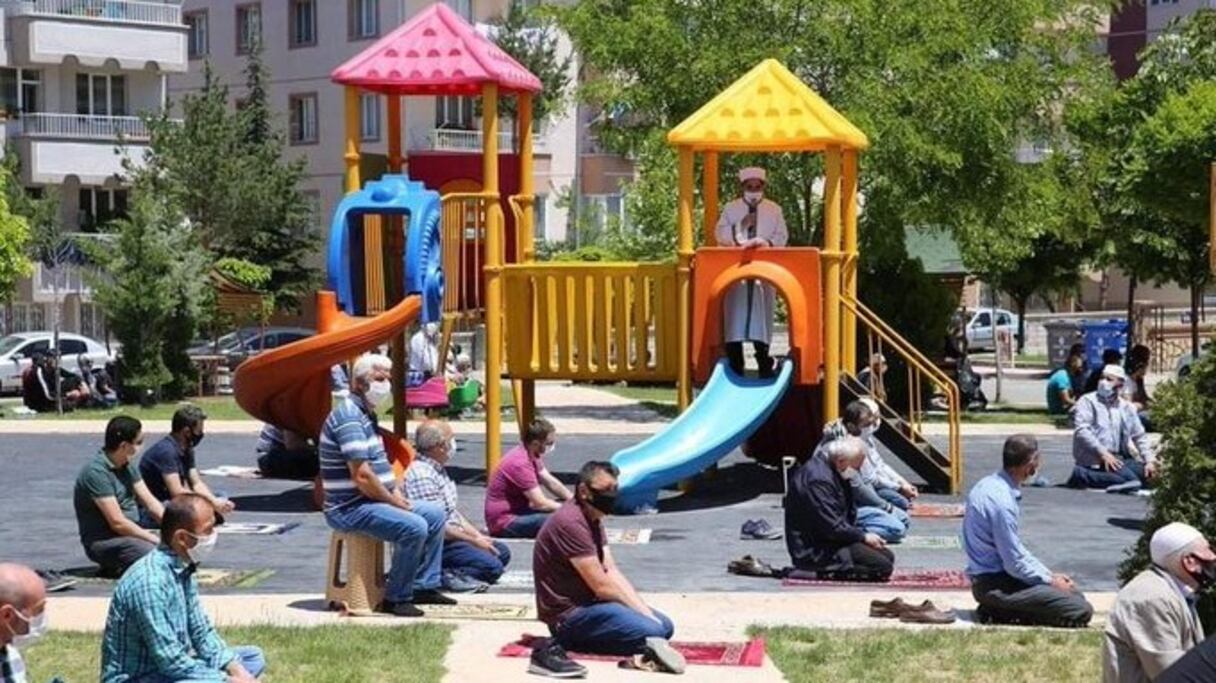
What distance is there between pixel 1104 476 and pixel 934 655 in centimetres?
1091

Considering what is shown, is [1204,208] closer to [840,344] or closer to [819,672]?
[840,344]

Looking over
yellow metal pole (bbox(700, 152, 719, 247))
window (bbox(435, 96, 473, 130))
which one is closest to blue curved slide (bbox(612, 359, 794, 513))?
yellow metal pole (bbox(700, 152, 719, 247))

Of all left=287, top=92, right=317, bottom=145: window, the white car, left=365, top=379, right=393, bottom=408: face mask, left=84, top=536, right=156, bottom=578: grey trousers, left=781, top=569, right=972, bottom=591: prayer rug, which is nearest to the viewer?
left=365, top=379, right=393, bottom=408: face mask

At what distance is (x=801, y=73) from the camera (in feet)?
110

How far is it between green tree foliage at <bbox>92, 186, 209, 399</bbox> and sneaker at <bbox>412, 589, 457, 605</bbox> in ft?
74.2

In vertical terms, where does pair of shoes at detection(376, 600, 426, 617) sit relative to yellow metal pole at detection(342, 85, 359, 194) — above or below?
below

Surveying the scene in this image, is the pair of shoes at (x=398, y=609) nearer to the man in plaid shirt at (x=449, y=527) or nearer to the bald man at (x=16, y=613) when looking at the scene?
the man in plaid shirt at (x=449, y=527)

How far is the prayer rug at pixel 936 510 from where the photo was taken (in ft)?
70.5

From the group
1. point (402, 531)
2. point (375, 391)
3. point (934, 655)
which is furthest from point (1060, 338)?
point (934, 655)

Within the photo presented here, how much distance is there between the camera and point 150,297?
3706 centimetres

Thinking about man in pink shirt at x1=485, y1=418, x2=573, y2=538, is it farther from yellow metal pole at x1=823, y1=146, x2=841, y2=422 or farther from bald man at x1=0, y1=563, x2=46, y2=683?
bald man at x1=0, y1=563, x2=46, y2=683

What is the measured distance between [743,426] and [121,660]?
1290 cm

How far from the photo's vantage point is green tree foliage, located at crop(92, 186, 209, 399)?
37156 millimetres

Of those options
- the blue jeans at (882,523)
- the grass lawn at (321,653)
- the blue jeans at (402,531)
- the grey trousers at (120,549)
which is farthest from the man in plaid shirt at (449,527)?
the blue jeans at (882,523)
